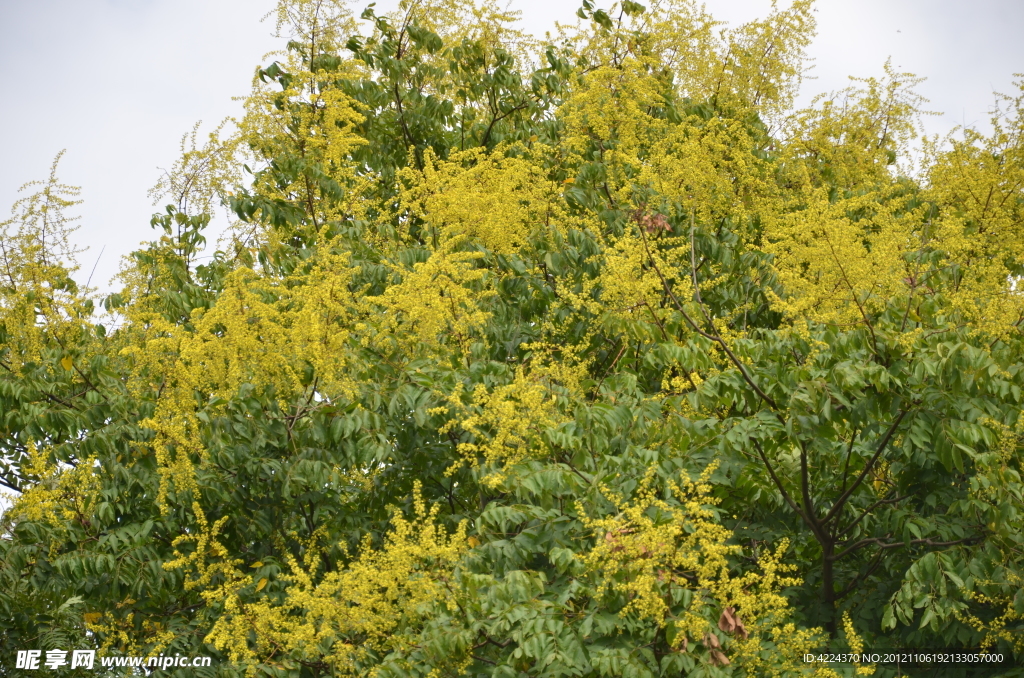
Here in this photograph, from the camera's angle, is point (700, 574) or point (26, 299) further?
point (26, 299)

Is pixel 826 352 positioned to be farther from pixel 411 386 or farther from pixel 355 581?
pixel 355 581

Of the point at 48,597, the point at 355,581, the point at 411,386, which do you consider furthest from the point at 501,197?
the point at 48,597

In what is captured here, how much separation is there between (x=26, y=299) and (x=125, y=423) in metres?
0.75

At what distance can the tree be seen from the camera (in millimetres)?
3389

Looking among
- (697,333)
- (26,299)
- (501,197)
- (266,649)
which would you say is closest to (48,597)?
(26,299)

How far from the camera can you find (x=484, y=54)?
21.4 feet

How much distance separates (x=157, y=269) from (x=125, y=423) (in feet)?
4.36

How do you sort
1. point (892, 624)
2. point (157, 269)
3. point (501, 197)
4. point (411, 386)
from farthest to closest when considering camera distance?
point (157, 269) → point (501, 197) → point (411, 386) → point (892, 624)

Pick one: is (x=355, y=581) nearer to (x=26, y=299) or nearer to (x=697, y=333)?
(x=697, y=333)

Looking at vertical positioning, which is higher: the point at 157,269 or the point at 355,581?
the point at 157,269

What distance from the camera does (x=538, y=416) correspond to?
367 centimetres

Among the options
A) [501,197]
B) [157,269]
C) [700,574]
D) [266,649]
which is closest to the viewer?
[700,574]

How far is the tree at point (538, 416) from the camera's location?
339cm

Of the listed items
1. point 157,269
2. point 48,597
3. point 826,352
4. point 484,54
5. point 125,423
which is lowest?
point 48,597
